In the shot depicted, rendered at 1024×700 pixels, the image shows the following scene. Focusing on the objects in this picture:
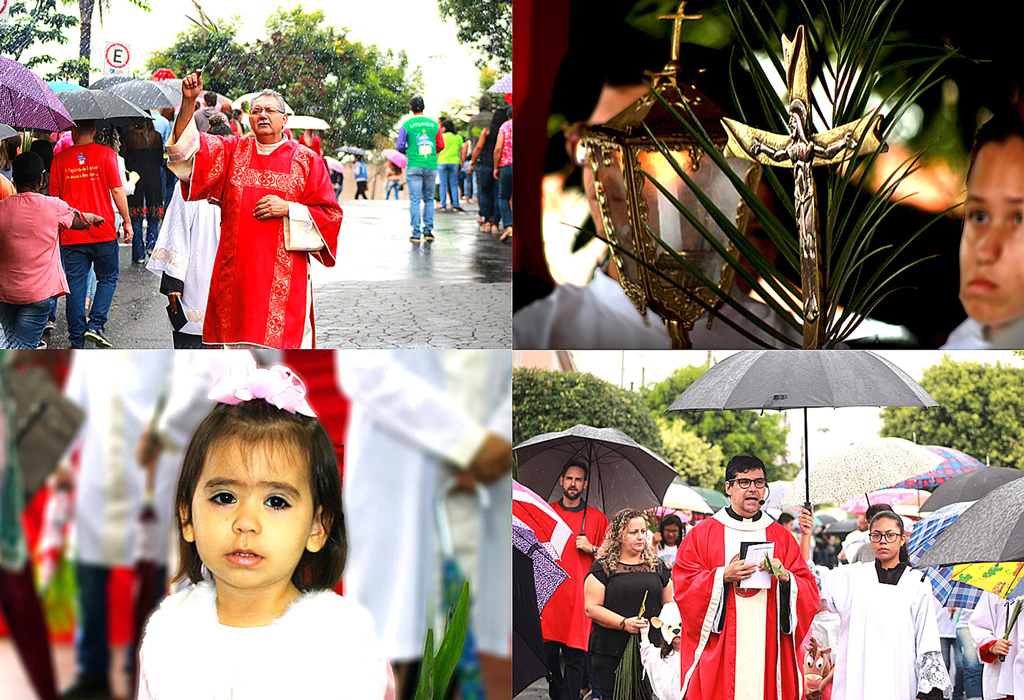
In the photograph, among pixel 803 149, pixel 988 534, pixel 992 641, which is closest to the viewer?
pixel 988 534

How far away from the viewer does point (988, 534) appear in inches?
140

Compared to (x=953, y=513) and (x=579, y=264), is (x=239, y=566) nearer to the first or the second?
(x=579, y=264)

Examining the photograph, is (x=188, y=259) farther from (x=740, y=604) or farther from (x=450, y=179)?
(x=740, y=604)

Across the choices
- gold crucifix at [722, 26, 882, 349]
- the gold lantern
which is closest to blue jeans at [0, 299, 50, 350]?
the gold lantern

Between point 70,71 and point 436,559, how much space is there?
2.51 m

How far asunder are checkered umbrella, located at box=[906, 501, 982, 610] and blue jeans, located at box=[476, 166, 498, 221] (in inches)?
85.6

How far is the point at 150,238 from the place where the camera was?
4.51m

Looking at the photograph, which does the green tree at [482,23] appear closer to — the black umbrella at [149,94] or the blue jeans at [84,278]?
the black umbrella at [149,94]

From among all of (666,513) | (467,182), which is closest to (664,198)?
(467,182)

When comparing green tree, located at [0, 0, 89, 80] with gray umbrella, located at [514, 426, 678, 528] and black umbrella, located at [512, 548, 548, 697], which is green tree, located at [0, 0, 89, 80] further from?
black umbrella, located at [512, 548, 548, 697]

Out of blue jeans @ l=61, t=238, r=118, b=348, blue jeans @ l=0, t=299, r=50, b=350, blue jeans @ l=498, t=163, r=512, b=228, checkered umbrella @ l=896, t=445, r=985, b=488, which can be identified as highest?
blue jeans @ l=498, t=163, r=512, b=228

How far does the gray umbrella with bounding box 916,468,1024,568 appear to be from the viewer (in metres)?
3.46

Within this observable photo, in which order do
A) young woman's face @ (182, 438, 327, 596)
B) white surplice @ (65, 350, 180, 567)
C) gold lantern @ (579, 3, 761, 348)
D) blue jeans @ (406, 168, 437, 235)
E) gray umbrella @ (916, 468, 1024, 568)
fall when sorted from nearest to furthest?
gray umbrella @ (916, 468, 1024, 568) < young woman's face @ (182, 438, 327, 596) < white surplice @ (65, 350, 180, 567) < gold lantern @ (579, 3, 761, 348) < blue jeans @ (406, 168, 437, 235)

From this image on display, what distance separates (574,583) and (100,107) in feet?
9.09
